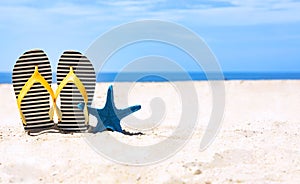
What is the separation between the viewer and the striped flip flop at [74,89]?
7.88m

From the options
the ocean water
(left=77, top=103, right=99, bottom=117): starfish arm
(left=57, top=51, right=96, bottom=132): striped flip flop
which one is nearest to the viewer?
(left=77, top=103, right=99, bottom=117): starfish arm

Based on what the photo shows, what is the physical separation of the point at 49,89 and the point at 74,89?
41 centimetres

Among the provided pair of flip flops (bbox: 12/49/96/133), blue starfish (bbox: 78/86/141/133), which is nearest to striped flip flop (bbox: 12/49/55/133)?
pair of flip flops (bbox: 12/49/96/133)

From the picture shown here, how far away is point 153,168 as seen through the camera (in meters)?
5.91

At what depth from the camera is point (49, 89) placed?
7863 mm

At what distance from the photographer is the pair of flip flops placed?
308 inches

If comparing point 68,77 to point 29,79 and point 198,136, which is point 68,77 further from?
point 198,136

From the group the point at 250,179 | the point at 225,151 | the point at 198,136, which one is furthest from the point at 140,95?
the point at 250,179

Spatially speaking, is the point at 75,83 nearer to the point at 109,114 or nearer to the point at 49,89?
the point at 49,89

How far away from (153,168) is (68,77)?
262cm

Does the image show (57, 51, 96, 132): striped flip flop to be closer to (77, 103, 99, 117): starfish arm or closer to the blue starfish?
(77, 103, 99, 117): starfish arm

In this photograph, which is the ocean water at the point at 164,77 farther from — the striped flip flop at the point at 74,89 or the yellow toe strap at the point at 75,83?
the yellow toe strap at the point at 75,83

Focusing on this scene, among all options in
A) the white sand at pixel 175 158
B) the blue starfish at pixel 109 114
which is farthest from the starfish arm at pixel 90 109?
the white sand at pixel 175 158

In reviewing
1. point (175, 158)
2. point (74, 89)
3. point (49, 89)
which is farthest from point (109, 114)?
point (175, 158)
